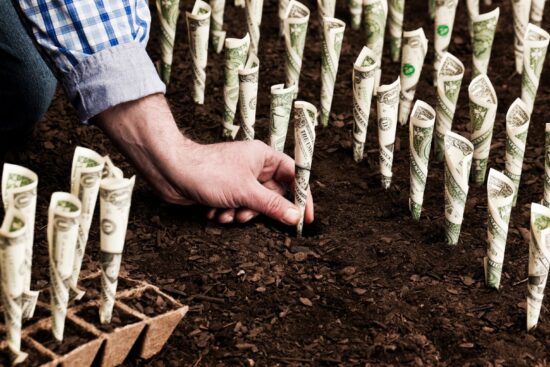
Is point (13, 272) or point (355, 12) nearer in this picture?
point (13, 272)

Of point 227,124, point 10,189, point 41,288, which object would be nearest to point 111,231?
point 10,189

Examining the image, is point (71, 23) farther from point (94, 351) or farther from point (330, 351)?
point (330, 351)

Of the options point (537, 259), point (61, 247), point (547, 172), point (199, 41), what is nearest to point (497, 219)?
point (537, 259)

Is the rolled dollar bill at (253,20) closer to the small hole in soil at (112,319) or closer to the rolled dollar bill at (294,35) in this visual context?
the rolled dollar bill at (294,35)

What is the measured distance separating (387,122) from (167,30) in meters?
0.96

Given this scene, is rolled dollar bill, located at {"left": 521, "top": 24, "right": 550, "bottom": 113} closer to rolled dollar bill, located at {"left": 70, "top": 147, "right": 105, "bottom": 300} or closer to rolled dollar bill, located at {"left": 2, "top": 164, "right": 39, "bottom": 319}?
rolled dollar bill, located at {"left": 70, "top": 147, "right": 105, "bottom": 300}

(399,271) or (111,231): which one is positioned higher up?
(111,231)

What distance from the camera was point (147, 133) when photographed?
2521 mm

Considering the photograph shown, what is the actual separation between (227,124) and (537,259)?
4.16 feet

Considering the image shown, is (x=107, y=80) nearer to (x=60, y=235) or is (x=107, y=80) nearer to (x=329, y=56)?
(x=60, y=235)

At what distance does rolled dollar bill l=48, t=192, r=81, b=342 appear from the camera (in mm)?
1831

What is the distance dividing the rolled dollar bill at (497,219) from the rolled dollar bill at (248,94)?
84 cm

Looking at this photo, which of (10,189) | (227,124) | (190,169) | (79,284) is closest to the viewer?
(10,189)

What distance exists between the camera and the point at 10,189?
6.21 feet
